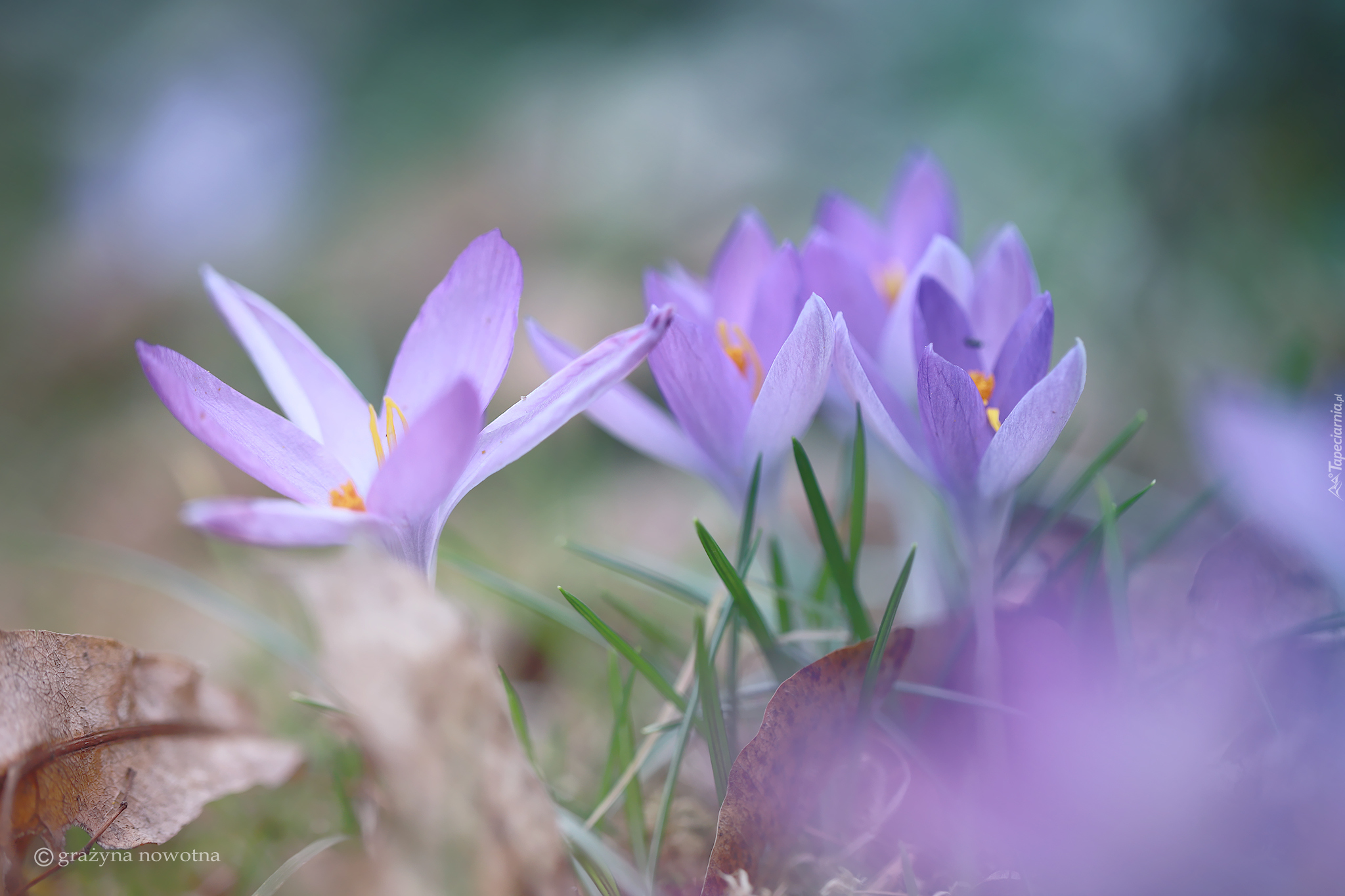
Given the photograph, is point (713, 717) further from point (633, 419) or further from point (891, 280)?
point (891, 280)

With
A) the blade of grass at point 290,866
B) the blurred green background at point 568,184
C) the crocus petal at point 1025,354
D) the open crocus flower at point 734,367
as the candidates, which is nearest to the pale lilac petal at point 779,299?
the open crocus flower at point 734,367

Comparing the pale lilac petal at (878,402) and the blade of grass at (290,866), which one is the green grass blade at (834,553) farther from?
the blade of grass at (290,866)

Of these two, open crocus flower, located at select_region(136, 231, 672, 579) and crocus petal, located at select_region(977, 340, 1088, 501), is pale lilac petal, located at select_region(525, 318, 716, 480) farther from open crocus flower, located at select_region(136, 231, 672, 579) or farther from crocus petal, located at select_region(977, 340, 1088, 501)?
crocus petal, located at select_region(977, 340, 1088, 501)

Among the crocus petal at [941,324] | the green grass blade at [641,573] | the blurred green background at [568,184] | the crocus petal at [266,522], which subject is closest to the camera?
the crocus petal at [266,522]

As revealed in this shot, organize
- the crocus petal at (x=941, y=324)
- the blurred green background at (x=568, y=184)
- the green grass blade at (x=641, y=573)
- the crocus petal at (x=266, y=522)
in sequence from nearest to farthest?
the crocus petal at (x=266, y=522) < the crocus petal at (x=941, y=324) < the green grass blade at (x=641, y=573) < the blurred green background at (x=568, y=184)

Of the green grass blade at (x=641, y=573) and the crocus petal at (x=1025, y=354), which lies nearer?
the crocus petal at (x=1025, y=354)

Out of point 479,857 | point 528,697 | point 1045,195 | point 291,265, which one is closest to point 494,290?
point 479,857

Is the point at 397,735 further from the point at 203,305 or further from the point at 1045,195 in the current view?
the point at 203,305

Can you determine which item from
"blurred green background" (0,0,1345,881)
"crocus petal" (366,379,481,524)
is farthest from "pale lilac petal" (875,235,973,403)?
"blurred green background" (0,0,1345,881)
